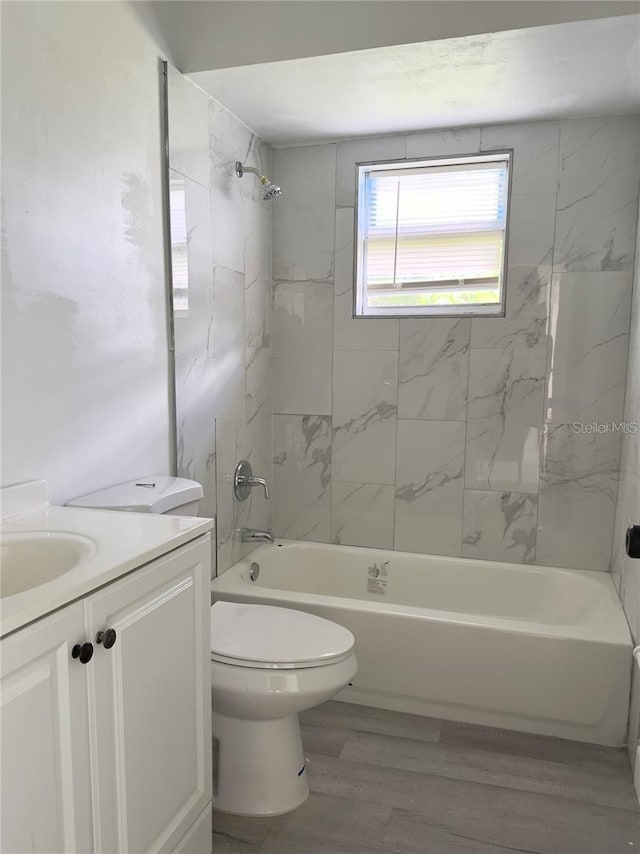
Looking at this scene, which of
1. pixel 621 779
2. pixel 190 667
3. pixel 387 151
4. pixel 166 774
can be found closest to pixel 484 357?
pixel 387 151

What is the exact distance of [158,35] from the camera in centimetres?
206

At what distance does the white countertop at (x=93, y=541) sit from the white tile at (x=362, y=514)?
1617mm

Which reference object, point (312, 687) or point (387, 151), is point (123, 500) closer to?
point (312, 687)

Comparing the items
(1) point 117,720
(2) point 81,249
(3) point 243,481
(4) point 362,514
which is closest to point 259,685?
(1) point 117,720

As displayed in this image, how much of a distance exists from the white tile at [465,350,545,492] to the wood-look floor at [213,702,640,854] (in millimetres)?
1082

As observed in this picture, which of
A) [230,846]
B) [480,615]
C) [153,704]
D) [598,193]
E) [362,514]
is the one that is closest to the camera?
[153,704]

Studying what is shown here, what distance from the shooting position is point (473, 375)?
111 inches

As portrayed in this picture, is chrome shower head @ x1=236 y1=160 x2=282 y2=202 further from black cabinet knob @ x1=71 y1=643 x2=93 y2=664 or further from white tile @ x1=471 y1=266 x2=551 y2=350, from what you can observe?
black cabinet knob @ x1=71 y1=643 x2=93 y2=664

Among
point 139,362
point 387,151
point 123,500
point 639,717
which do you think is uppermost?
point 387,151

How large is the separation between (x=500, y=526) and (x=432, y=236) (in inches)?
55.3

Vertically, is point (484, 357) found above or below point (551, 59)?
below

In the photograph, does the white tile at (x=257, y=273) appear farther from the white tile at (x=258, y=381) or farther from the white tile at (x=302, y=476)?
the white tile at (x=302, y=476)

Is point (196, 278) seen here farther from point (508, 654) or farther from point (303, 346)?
point (508, 654)

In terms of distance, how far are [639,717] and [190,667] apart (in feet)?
4.70
